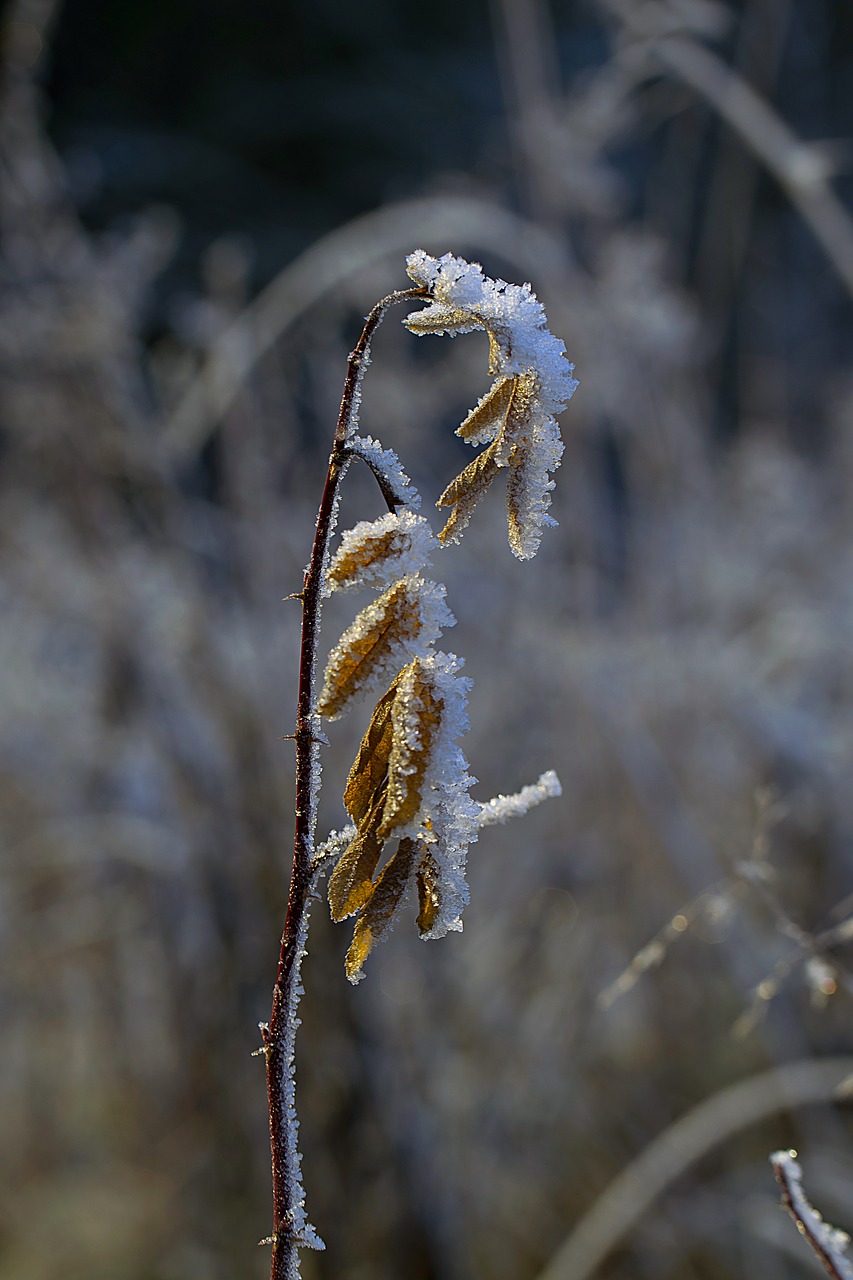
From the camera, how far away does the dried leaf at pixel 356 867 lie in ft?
1.27

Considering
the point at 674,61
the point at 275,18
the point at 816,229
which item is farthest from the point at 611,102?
the point at 275,18

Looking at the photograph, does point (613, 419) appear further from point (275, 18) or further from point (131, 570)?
point (275, 18)

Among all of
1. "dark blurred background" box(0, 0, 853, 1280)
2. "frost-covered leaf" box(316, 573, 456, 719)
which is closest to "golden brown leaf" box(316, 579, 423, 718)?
"frost-covered leaf" box(316, 573, 456, 719)

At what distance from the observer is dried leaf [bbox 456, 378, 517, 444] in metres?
0.38

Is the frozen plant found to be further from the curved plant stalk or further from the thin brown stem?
the curved plant stalk

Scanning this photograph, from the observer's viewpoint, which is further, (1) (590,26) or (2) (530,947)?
(1) (590,26)

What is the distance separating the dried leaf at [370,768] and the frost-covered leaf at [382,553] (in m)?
0.04

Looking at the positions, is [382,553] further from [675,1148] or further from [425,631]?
[675,1148]

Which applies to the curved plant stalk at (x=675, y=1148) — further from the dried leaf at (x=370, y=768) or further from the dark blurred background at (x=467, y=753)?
the dried leaf at (x=370, y=768)

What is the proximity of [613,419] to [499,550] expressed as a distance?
1.18ft

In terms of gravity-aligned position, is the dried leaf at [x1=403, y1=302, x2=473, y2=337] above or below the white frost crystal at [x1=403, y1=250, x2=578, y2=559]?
above

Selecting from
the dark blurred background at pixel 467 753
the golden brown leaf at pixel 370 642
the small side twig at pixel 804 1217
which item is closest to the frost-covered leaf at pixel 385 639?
the golden brown leaf at pixel 370 642

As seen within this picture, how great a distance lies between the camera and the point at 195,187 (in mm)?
7766

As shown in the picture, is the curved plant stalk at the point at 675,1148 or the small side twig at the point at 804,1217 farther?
the curved plant stalk at the point at 675,1148
